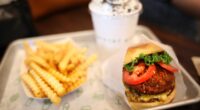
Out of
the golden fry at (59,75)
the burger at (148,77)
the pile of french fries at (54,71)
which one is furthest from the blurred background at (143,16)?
the burger at (148,77)

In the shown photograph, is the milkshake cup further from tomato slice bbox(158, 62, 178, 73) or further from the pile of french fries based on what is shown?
tomato slice bbox(158, 62, 178, 73)

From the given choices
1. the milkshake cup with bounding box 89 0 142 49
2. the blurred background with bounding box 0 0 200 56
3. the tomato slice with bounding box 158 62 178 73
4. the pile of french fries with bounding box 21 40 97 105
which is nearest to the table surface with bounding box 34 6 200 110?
the blurred background with bounding box 0 0 200 56

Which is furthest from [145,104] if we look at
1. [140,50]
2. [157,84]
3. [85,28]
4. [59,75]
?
[85,28]

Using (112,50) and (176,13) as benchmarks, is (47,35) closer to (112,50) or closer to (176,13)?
(112,50)

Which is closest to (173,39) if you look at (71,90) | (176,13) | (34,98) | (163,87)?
(176,13)

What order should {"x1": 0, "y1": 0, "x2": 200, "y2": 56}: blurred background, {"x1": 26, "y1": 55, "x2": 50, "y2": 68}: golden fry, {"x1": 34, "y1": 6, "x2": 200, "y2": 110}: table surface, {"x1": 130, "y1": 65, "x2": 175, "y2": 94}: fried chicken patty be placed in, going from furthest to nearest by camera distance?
{"x1": 0, "y1": 0, "x2": 200, "y2": 56}: blurred background
{"x1": 34, "y1": 6, "x2": 200, "y2": 110}: table surface
{"x1": 26, "y1": 55, "x2": 50, "y2": 68}: golden fry
{"x1": 130, "y1": 65, "x2": 175, "y2": 94}: fried chicken patty

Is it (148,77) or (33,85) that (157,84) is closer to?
(148,77)

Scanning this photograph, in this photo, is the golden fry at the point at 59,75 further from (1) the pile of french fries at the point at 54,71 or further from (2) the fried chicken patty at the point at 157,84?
(2) the fried chicken patty at the point at 157,84

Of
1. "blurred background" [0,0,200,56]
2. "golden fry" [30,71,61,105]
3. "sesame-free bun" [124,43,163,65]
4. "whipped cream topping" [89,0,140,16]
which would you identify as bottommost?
"blurred background" [0,0,200,56]
